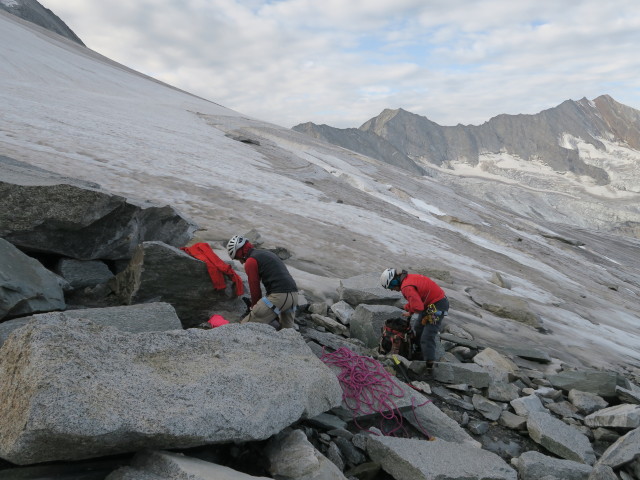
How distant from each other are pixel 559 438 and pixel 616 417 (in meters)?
1.12

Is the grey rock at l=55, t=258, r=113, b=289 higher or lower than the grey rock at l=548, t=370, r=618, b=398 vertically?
higher

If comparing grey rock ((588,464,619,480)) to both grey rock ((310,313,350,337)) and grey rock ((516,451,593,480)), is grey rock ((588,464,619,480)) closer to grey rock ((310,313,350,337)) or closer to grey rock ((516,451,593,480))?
grey rock ((516,451,593,480))

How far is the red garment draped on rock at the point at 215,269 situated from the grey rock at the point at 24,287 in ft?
6.29

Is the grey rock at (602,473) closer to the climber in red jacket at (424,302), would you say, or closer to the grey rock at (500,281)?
the climber in red jacket at (424,302)


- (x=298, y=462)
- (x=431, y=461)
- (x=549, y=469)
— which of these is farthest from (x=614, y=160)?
(x=298, y=462)

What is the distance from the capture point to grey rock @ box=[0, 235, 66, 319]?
464 cm

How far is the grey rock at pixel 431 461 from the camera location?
4105 mm

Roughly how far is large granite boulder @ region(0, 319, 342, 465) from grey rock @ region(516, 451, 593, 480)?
2.32 m

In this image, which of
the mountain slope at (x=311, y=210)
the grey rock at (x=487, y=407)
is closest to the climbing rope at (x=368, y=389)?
the grey rock at (x=487, y=407)

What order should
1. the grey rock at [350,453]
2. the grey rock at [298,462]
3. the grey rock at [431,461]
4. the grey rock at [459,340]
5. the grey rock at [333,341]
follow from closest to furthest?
1. the grey rock at [298,462]
2. the grey rock at [431,461]
3. the grey rock at [350,453]
4. the grey rock at [333,341]
5. the grey rock at [459,340]

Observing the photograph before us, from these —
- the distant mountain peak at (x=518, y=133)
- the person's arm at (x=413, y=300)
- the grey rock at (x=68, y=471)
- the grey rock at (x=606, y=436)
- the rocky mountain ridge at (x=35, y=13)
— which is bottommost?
the grey rock at (x=606, y=436)

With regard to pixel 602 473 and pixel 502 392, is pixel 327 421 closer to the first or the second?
pixel 602 473

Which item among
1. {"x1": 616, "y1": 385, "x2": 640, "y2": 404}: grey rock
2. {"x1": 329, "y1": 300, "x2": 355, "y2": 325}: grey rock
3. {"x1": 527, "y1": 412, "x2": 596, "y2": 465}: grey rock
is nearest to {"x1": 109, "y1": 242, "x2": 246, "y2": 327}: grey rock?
{"x1": 329, "y1": 300, "x2": 355, "y2": 325}: grey rock

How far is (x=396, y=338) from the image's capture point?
7402 mm
